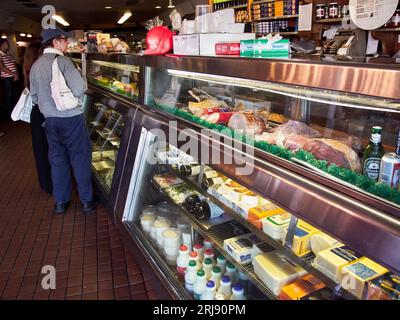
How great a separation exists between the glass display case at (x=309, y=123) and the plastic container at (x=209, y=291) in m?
0.79

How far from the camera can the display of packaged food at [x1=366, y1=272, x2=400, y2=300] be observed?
1157 mm

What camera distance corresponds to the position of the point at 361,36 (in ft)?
15.8

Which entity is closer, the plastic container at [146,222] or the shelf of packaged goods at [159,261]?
the shelf of packaged goods at [159,261]

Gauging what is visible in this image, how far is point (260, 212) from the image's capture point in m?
1.72

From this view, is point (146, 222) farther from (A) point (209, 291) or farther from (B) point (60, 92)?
(B) point (60, 92)

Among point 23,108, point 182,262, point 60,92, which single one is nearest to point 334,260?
point 182,262

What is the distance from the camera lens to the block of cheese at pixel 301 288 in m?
1.53

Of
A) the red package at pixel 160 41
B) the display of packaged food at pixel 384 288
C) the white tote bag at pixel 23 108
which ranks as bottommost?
the display of packaged food at pixel 384 288

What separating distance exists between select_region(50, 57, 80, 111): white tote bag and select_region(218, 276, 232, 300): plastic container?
85.7 inches

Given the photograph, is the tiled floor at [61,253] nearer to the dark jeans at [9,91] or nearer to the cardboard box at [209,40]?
the cardboard box at [209,40]

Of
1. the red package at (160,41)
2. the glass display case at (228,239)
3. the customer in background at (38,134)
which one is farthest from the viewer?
the customer in background at (38,134)

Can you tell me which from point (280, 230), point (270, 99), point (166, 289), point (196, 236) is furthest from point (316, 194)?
point (196, 236)

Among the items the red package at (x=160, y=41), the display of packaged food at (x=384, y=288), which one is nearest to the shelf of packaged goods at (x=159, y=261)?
the display of packaged food at (x=384, y=288)

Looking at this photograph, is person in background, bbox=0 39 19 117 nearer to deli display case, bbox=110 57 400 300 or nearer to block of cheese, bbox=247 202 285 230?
deli display case, bbox=110 57 400 300
